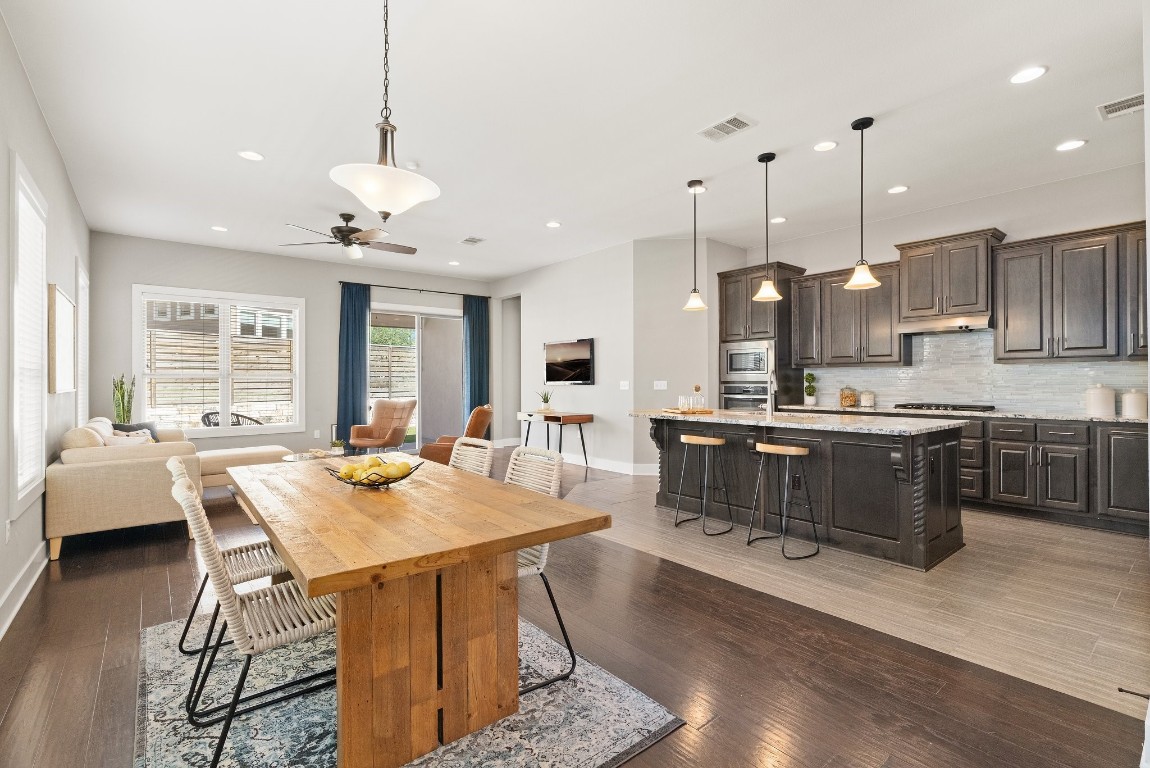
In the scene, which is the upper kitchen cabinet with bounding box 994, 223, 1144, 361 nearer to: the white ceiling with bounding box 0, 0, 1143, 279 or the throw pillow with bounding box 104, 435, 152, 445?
the white ceiling with bounding box 0, 0, 1143, 279

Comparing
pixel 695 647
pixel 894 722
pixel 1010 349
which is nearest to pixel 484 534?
pixel 695 647

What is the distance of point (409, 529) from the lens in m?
1.72

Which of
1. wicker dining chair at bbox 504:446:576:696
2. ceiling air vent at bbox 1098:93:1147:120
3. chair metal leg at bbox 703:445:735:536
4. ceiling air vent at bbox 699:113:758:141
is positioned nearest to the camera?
wicker dining chair at bbox 504:446:576:696

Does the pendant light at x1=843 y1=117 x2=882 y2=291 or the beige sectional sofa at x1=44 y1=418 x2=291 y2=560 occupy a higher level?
the pendant light at x1=843 y1=117 x2=882 y2=291

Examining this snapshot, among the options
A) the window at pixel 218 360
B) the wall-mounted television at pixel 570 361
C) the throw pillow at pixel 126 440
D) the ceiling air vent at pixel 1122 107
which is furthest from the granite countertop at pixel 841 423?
the window at pixel 218 360

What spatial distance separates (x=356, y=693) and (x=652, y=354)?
5.70m

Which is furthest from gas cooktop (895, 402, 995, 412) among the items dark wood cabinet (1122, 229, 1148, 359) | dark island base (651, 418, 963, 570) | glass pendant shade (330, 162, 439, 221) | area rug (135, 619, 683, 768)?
glass pendant shade (330, 162, 439, 221)

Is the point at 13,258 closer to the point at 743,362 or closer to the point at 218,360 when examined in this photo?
the point at 218,360

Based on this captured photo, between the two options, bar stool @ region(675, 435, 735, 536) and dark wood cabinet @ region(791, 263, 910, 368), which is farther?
dark wood cabinet @ region(791, 263, 910, 368)

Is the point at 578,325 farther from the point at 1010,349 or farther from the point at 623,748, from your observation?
the point at 623,748

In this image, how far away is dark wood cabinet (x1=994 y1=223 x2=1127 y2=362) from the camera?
4.38 metres

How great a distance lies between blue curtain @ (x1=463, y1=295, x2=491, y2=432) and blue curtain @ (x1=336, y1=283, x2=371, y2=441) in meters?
1.72

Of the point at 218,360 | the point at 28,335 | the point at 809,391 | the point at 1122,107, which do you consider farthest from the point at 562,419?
the point at 1122,107

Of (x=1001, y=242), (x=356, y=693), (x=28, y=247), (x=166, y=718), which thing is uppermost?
(x=1001, y=242)
